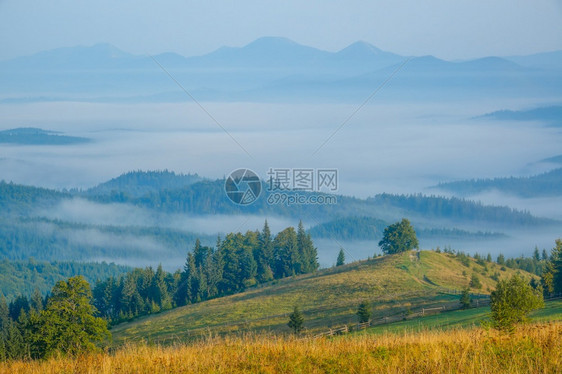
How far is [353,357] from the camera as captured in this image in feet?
53.4

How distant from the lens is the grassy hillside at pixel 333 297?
74.4 m

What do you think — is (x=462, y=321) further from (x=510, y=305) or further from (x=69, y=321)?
(x=69, y=321)

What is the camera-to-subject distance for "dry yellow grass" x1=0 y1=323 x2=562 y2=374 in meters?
15.1

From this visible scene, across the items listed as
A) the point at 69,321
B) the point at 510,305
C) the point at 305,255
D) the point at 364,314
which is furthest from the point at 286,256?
the point at 510,305

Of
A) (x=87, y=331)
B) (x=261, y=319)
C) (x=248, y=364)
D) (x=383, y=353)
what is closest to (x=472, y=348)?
(x=383, y=353)

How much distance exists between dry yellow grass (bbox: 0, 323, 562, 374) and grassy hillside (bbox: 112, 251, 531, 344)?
146 feet

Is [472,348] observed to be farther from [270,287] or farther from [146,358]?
[270,287]

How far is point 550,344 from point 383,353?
398cm

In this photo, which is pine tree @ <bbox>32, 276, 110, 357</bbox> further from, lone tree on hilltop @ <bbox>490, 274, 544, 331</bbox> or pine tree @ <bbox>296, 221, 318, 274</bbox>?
pine tree @ <bbox>296, 221, 318, 274</bbox>

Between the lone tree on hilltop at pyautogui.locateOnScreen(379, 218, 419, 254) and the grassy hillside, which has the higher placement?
the lone tree on hilltop at pyautogui.locateOnScreen(379, 218, 419, 254)

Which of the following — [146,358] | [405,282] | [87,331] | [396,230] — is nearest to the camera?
[146,358]

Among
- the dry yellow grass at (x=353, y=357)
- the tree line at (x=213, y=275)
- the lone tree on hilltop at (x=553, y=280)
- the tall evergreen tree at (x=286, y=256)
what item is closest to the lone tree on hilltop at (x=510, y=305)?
the dry yellow grass at (x=353, y=357)

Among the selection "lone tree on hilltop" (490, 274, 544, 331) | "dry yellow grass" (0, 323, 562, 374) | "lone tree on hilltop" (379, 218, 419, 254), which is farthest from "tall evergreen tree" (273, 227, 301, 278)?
"dry yellow grass" (0, 323, 562, 374)

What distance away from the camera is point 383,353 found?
16422mm
